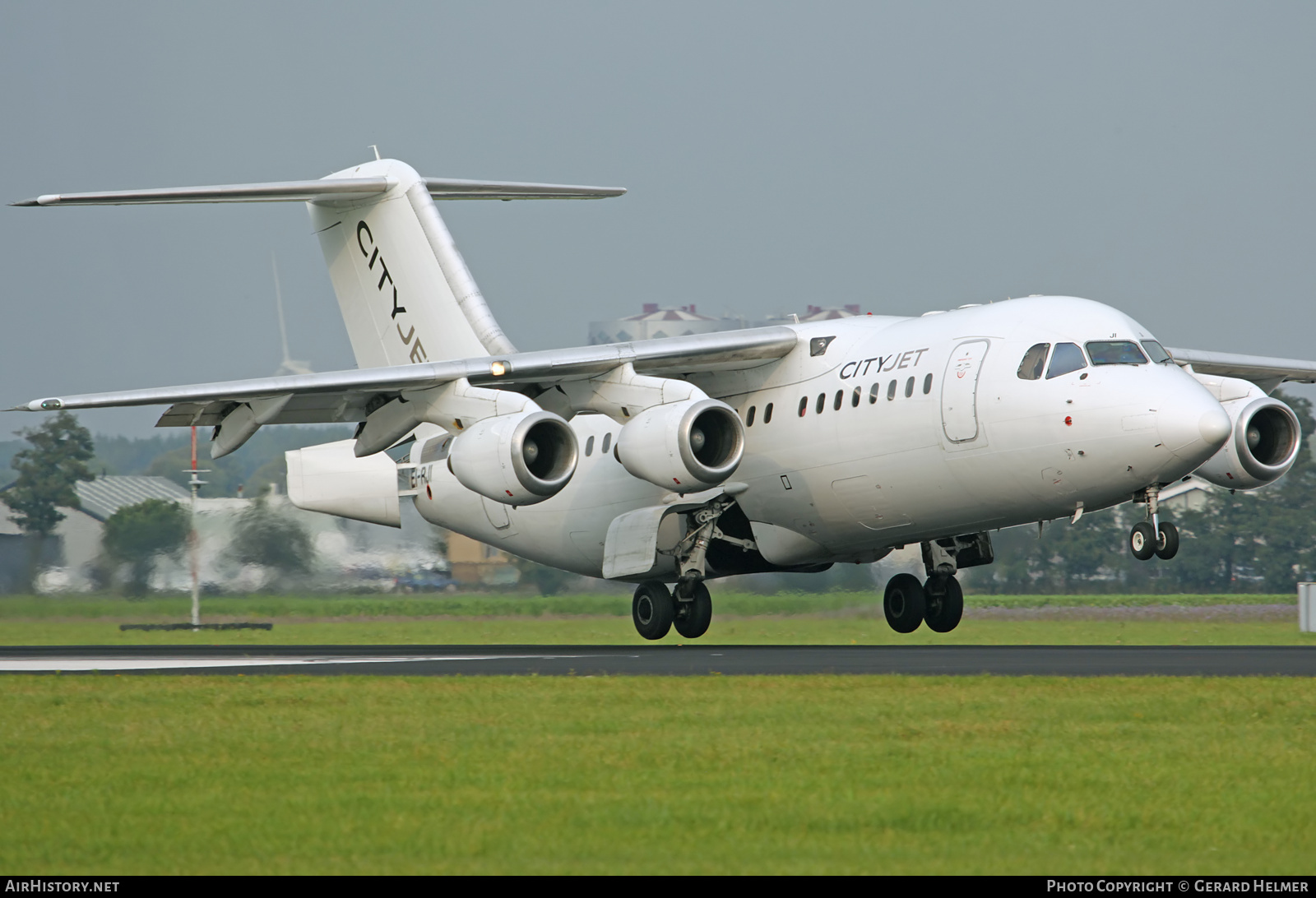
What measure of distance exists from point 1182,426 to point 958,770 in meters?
9.16

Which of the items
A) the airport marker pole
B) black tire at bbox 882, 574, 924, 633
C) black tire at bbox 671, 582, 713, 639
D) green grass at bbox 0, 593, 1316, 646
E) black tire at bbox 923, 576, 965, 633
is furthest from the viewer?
the airport marker pole

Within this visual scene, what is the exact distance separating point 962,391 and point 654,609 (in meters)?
5.64

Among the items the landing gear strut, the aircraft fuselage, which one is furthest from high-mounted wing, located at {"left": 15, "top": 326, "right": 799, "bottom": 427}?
the landing gear strut

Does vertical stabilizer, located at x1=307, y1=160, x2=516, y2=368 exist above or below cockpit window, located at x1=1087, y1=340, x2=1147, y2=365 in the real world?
above

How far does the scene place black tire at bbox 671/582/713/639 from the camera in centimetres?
2173

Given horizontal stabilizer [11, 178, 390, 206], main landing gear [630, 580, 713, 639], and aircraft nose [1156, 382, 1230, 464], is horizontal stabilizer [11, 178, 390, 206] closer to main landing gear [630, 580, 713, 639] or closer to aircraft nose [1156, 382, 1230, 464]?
main landing gear [630, 580, 713, 639]

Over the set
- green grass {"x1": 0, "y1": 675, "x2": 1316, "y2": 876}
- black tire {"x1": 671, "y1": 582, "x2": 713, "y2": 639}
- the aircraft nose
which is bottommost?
black tire {"x1": 671, "y1": 582, "x2": 713, "y2": 639}

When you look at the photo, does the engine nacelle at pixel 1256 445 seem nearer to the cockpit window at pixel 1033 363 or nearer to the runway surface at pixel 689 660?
the runway surface at pixel 689 660

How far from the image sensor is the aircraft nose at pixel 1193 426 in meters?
16.6

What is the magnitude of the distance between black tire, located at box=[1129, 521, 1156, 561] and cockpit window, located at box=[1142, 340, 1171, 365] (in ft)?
5.85

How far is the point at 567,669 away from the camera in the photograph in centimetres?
1577

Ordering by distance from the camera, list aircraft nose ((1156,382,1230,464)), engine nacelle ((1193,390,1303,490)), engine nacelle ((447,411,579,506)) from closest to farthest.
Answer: aircraft nose ((1156,382,1230,464)) → engine nacelle ((447,411,579,506)) → engine nacelle ((1193,390,1303,490))

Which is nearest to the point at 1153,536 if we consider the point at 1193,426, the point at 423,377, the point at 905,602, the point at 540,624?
the point at 1193,426

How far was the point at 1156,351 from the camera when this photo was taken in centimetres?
1803
